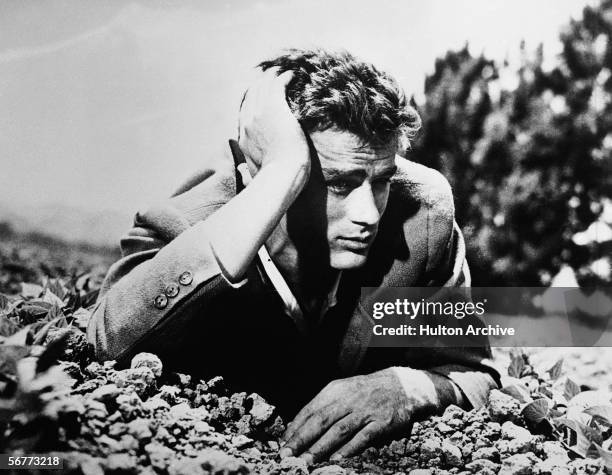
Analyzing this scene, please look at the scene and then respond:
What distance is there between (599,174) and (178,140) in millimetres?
2468

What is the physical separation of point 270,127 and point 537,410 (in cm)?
182

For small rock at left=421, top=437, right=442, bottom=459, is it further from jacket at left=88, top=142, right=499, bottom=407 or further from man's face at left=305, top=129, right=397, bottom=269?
man's face at left=305, top=129, right=397, bottom=269

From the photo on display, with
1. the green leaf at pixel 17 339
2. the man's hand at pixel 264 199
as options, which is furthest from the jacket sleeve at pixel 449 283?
the green leaf at pixel 17 339

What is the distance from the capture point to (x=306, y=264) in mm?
2986

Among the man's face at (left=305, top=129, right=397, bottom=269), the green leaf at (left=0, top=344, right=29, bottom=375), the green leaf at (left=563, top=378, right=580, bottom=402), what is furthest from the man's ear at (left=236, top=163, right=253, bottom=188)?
the green leaf at (left=563, top=378, right=580, bottom=402)

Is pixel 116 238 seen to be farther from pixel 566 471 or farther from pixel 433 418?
pixel 566 471

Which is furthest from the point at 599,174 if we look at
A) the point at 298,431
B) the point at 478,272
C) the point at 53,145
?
the point at 53,145

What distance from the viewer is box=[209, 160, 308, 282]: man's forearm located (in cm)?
256

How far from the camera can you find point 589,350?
4.77m

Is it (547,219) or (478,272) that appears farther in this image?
(547,219)

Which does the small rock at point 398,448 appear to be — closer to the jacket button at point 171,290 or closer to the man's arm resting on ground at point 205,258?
the man's arm resting on ground at point 205,258

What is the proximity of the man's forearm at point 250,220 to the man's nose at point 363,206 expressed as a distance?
1.31ft

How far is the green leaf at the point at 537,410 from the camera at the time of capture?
9.59 feet

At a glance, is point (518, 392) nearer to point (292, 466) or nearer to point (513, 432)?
point (513, 432)
